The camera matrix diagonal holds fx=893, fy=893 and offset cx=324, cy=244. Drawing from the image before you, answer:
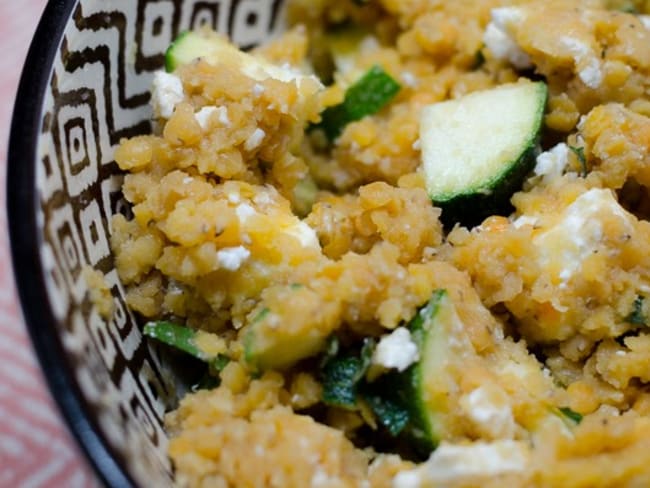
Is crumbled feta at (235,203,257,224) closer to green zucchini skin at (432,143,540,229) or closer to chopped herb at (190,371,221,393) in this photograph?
chopped herb at (190,371,221,393)

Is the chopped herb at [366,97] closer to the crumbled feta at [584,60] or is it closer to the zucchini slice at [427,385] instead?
the crumbled feta at [584,60]

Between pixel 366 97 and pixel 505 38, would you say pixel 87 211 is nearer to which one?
pixel 366 97

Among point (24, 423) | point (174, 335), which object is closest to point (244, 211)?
point (174, 335)

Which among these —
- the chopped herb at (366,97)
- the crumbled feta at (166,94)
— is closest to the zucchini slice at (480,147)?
the chopped herb at (366,97)

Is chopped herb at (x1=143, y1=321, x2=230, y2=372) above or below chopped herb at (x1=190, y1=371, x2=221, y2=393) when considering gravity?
above

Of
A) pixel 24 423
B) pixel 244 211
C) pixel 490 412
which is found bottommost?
pixel 24 423

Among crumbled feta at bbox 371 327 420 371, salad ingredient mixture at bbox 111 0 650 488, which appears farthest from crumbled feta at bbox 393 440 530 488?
crumbled feta at bbox 371 327 420 371
